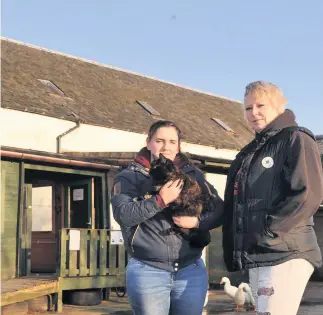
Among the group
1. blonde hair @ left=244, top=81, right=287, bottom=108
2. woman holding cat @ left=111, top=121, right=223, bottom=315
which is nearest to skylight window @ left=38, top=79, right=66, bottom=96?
woman holding cat @ left=111, top=121, right=223, bottom=315

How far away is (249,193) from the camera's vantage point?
3.10m

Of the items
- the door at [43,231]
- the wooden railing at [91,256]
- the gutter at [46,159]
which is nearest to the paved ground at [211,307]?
the wooden railing at [91,256]

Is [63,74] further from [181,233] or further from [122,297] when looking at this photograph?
[181,233]

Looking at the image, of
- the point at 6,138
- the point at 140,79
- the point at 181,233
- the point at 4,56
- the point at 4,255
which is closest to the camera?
the point at 181,233

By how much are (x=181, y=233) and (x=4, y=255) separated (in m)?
9.60

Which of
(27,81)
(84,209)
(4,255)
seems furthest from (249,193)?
(27,81)

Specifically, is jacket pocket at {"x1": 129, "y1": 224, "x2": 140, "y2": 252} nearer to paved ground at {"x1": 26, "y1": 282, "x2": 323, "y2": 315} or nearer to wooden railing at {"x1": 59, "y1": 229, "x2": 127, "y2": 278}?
paved ground at {"x1": 26, "y1": 282, "x2": 323, "y2": 315}

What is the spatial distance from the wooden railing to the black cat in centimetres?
822

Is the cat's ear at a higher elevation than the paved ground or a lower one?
higher

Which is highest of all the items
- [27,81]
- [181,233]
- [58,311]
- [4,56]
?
[4,56]

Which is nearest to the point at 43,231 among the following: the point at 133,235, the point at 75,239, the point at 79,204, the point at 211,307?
the point at 79,204

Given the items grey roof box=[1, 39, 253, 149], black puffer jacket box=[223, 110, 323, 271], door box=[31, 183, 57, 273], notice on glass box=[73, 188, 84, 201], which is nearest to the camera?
black puffer jacket box=[223, 110, 323, 271]

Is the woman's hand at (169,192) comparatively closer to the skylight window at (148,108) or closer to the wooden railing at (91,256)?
the wooden railing at (91,256)

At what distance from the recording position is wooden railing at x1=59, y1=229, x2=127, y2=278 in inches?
450
